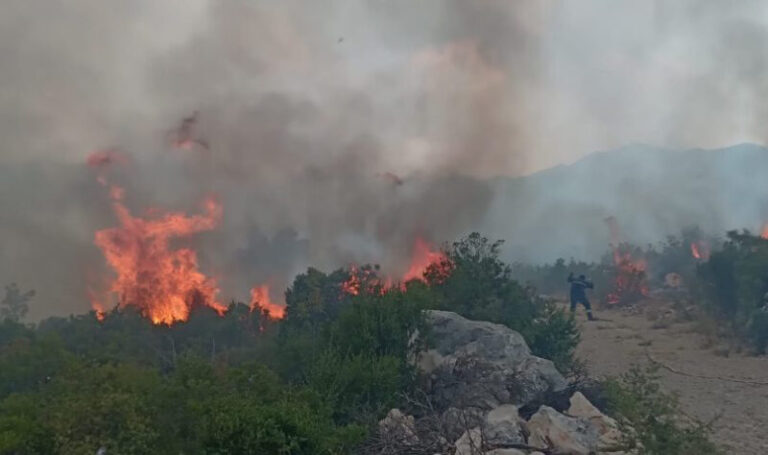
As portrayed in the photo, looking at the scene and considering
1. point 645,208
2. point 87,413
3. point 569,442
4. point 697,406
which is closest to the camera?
point 87,413

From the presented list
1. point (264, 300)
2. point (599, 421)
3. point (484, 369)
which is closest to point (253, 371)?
point (484, 369)

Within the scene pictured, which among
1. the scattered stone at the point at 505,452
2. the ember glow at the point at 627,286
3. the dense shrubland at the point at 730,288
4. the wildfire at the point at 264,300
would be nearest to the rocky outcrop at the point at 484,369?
the scattered stone at the point at 505,452

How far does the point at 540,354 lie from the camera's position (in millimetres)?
19734

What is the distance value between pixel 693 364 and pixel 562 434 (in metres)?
11.4

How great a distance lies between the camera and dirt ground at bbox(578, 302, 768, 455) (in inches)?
561

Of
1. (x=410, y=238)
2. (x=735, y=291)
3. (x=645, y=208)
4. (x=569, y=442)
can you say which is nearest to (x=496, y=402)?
(x=569, y=442)

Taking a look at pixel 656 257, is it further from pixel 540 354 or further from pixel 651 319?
pixel 540 354

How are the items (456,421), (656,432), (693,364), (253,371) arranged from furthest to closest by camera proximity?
(693,364), (253,371), (456,421), (656,432)

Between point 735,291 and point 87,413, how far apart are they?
25.7 metres

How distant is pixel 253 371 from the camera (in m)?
13.7

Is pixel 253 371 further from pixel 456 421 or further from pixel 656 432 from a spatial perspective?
pixel 656 432

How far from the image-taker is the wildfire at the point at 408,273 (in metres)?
24.8

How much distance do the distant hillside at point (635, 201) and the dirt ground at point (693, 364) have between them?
3279 centimetres

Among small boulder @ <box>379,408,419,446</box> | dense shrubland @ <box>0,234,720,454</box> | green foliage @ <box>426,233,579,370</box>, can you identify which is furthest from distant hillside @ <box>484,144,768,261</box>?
small boulder @ <box>379,408,419,446</box>
